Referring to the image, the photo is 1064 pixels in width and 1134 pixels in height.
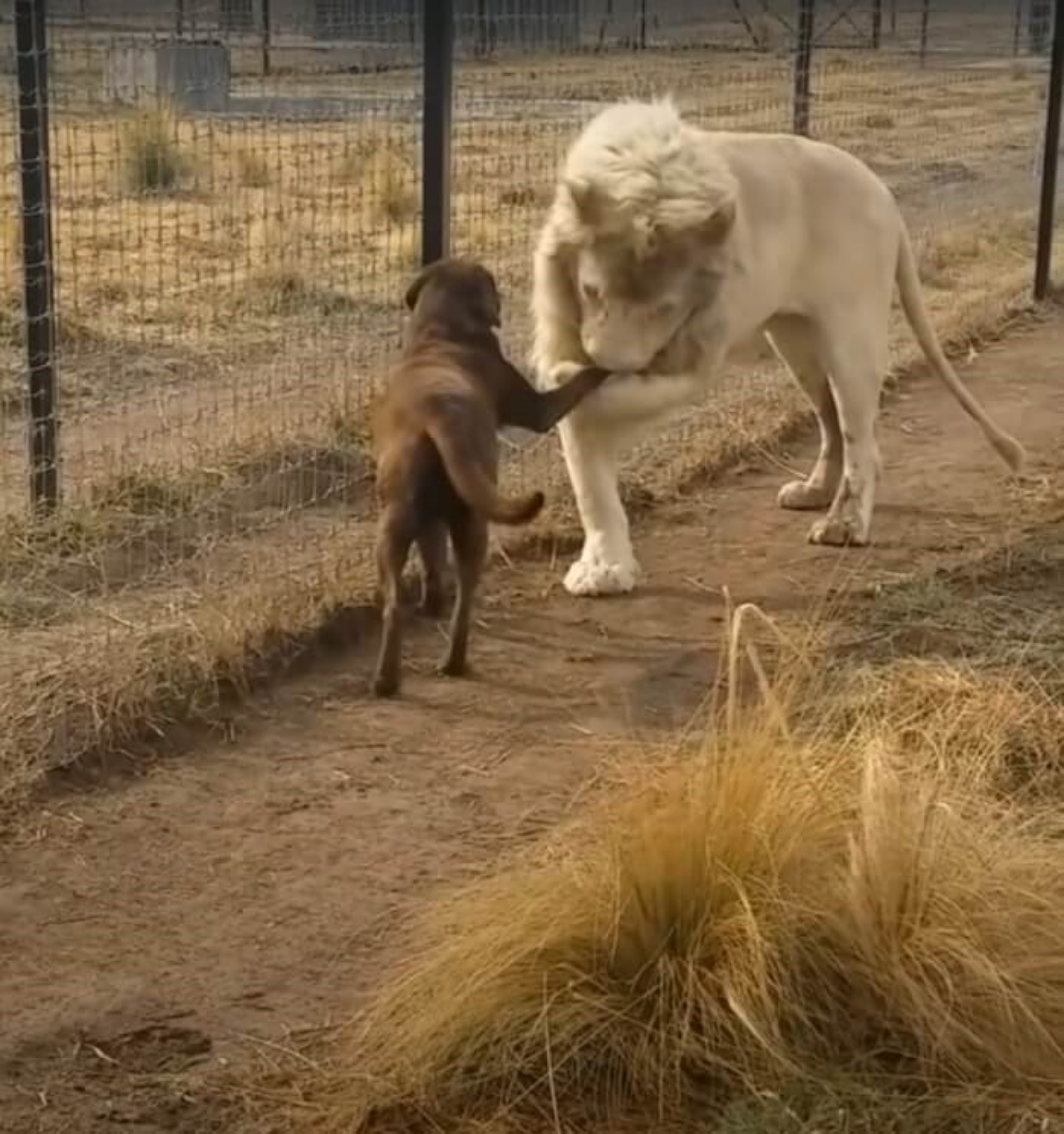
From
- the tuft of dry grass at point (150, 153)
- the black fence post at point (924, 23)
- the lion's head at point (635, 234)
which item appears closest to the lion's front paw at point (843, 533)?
the lion's head at point (635, 234)

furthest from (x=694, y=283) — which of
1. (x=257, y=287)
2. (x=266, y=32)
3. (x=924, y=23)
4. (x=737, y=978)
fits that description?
(x=924, y=23)

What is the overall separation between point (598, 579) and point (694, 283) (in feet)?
3.50

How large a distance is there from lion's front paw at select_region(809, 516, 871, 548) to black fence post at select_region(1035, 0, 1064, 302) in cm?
635

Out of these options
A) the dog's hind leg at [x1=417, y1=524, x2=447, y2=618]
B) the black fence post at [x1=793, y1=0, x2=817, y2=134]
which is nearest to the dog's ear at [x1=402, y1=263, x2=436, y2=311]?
the dog's hind leg at [x1=417, y1=524, x2=447, y2=618]

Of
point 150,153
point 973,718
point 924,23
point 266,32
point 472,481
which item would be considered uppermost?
point 266,32

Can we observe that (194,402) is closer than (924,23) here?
Yes

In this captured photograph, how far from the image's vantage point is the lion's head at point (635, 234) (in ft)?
22.4

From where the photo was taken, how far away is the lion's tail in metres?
8.55

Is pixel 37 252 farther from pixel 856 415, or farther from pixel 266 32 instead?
pixel 856 415

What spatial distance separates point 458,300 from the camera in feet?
21.9

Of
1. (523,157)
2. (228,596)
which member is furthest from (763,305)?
(523,157)

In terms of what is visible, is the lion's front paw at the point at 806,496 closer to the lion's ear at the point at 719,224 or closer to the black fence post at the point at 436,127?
the black fence post at the point at 436,127

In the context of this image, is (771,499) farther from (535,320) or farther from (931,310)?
(931,310)

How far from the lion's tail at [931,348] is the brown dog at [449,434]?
2.17 metres
